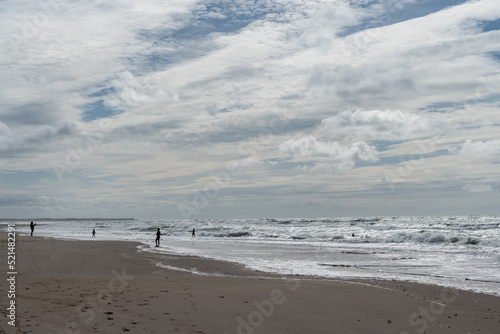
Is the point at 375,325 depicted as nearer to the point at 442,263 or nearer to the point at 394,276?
the point at 394,276

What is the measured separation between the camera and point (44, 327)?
6.95 metres

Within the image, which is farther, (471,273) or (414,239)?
(414,239)

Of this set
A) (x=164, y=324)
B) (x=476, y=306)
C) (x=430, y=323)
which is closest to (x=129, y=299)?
(x=164, y=324)

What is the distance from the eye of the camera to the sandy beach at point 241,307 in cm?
777

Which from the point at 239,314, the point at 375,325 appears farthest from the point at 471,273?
the point at 239,314

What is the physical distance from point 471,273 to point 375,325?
11436mm

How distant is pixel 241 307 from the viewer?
9578 mm

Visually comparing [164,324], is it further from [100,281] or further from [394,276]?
[394,276]

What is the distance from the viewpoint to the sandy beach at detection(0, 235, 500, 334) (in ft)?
25.5

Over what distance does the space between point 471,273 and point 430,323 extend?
33.3 ft

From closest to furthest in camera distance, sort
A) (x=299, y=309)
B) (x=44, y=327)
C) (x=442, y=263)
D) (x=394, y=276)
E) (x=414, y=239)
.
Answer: (x=44, y=327) < (x=299, y=309) < (x=394, y=276) < (x=442, y=263) < (x=414, y=239)

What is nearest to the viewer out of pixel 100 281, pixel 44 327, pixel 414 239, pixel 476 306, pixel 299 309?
pixel 44 327

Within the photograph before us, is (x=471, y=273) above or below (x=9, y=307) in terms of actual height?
below

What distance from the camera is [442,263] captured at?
71.3 ft
